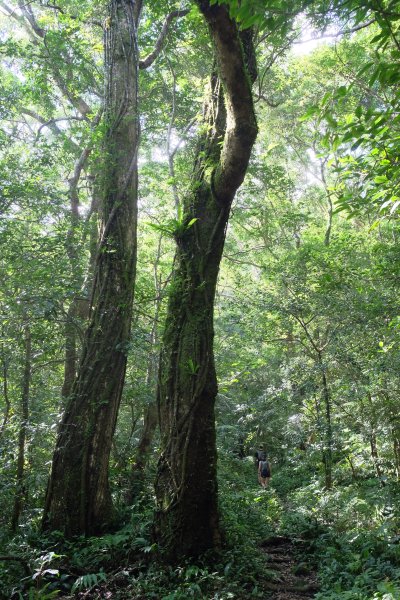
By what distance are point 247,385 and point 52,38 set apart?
12.1 meters

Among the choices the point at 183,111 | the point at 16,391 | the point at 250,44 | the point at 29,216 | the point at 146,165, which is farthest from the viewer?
the point at 146,165

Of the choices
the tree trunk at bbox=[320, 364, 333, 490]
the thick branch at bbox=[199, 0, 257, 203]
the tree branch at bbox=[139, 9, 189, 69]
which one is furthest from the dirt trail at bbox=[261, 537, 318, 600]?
the tree branch at bbox=[139, 9, 189, 69]

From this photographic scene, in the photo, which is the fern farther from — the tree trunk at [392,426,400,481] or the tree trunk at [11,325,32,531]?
the tree trunk at [392,426,400,481]

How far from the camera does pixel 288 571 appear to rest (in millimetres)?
4762

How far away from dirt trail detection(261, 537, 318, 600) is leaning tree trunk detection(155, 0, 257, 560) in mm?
689

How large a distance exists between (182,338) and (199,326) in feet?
0.72

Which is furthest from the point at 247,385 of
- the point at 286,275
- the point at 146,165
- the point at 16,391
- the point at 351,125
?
the point at 351,125

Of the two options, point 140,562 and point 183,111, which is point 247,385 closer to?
point 183,111

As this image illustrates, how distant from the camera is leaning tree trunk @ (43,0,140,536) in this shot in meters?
5.11

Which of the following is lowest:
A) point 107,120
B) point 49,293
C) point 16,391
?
point 16,391

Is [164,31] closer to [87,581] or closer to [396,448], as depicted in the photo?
[87,581]

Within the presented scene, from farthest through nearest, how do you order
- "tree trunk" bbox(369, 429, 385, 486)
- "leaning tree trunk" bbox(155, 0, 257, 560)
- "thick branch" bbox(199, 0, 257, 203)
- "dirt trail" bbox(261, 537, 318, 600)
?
"tree trunk" bbox(369, 429, 385, 486) → "dirt trail" bbox(261, 537, 318, 600) → "leaning tree trunk" bbox(155, 0, 257, 560) → "thick branch" bbox(199, 0, 257, 203)

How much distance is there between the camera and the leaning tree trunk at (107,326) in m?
5.11

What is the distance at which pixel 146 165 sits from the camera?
11.8 meters
